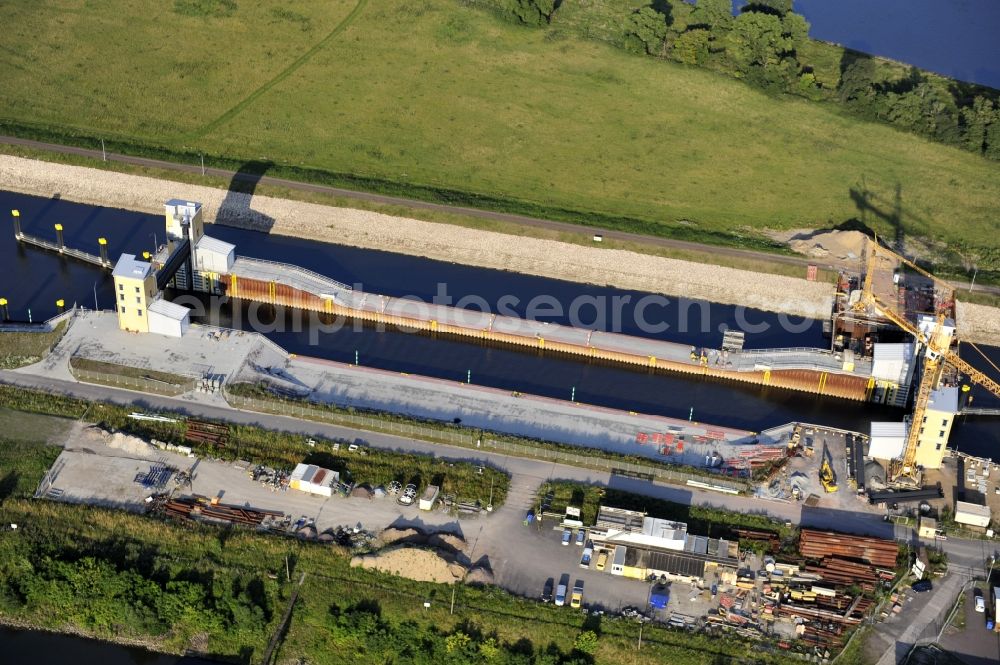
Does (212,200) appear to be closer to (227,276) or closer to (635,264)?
(227,276)

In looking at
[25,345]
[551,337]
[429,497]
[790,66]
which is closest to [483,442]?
[429,497]

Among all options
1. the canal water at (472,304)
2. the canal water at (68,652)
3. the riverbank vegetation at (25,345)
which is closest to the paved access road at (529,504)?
the riverbank vegetation at (25,345)

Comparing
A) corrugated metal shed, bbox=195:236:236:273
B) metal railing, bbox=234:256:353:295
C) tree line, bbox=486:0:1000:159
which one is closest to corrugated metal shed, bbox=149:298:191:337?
corrugated metal shed, bbox=195:236:236:273

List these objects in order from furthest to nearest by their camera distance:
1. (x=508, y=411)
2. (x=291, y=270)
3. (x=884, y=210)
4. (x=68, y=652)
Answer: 1. (x=884, y=210)
2. (x=291, y=270)
3. (x=508, y=411)
4. (x=68, y=652)

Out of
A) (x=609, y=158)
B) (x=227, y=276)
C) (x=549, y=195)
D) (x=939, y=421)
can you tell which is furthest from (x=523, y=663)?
(x=609, y=158)

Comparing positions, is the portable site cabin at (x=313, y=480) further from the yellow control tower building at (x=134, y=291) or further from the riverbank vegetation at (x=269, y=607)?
the yellow control tower building at (x=134, y=291)

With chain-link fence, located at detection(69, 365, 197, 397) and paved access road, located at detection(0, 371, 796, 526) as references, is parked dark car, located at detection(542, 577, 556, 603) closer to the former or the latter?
paved access road, located at detection(0, 371, 796, 526)

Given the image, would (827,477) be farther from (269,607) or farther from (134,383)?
(134,383)
